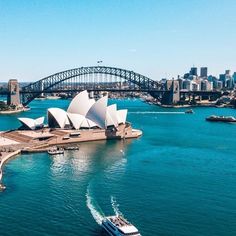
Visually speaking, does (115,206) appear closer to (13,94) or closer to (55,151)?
(55,151)

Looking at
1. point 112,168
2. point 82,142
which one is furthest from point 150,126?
point 112,168

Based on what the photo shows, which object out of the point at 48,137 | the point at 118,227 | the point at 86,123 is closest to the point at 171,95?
the point at 86,123

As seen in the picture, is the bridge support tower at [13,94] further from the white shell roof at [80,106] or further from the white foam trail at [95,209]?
the white foam trail at [95,209]

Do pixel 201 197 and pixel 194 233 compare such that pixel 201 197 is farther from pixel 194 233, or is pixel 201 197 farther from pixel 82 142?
pixel 82 142

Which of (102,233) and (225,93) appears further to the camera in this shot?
(225,93)

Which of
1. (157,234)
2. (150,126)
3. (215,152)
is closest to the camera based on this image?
(157,234)

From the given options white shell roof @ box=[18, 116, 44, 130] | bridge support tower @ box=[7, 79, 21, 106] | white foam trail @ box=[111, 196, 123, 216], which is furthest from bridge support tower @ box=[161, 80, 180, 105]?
white foam trail @ box=[111, 196, 123, 216]

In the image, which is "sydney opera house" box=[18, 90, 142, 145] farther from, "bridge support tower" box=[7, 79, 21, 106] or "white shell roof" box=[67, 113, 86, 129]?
"bridge support tower" box=[7, 79, 21, 106]
